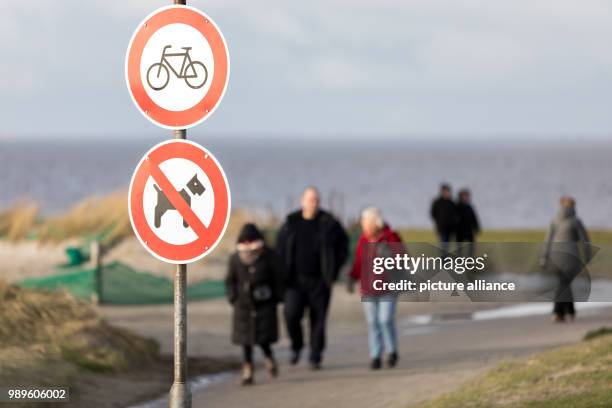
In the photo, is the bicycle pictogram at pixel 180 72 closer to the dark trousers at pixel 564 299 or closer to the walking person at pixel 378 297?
the walking person at pixel 378 297

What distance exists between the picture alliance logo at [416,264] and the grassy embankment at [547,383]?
1.47 metres

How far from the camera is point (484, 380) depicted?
498 inches

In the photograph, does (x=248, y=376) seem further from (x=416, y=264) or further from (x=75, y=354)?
(x=416, y=264)

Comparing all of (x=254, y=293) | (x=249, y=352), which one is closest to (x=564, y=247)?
(x=254, y=293)

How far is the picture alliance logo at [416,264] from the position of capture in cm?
1469

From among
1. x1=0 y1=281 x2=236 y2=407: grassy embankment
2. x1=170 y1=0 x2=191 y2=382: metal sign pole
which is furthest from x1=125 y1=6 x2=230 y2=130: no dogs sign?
x1=0 y1=281 x2=236 y2=407: grassy embankment

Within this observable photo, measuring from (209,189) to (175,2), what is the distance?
1120 mm

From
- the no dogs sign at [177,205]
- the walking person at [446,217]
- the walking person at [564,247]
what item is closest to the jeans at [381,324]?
the walking person at [564,247]

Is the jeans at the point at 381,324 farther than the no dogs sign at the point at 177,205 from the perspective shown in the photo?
Yes

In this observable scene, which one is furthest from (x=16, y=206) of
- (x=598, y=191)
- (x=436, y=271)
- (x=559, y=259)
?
(x=598, y=191)

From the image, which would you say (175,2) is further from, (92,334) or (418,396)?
(92,334)

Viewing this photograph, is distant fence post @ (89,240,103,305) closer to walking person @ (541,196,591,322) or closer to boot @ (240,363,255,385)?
walking person @ (541,196,591,322)

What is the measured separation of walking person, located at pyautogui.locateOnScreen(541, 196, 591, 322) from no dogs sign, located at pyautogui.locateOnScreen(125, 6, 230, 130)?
38.6 ft

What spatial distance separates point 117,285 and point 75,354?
8.12 meters
